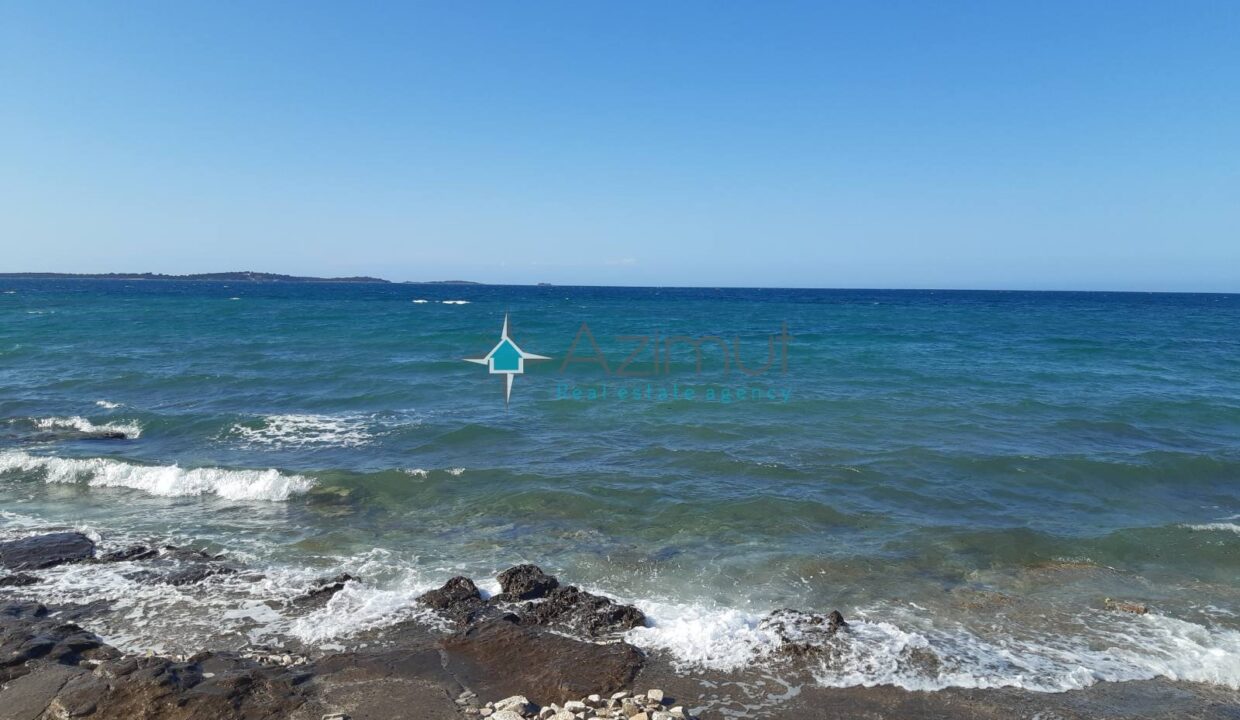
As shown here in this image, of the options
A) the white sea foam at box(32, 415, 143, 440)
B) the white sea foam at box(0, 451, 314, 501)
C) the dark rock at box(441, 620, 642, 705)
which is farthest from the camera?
the white sea foam at box(32, 415, 143, 440)

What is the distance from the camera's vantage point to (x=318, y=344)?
104ft

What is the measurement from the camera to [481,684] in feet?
19.3

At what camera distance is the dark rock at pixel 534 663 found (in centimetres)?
577

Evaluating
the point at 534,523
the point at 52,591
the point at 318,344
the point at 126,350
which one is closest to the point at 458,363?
the point at 318,344

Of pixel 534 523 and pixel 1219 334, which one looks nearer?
pixel 534 523

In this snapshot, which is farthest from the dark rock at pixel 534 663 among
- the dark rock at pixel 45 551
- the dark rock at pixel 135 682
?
the dark rock at pixel 45 551

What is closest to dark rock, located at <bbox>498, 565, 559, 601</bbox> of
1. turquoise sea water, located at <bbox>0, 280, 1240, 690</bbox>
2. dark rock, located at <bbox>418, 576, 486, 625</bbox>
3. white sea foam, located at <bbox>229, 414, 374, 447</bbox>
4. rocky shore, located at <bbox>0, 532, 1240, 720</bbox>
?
dark rock, located at <bbox>418, 576, 486, 625</bbox>

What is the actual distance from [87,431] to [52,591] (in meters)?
9.61

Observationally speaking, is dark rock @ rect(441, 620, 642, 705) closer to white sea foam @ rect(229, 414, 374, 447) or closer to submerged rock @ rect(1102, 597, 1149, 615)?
submerged rock @ rect(1102, 597, 1149, 615)

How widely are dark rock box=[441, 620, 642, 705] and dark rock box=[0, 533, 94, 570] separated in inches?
A: 217

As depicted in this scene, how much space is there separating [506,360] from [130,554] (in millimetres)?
20298

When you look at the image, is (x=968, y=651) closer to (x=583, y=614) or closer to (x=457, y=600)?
(x=583, y=614)

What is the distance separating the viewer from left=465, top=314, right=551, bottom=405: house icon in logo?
2450cm

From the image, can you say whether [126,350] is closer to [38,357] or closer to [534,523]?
[38,357]
